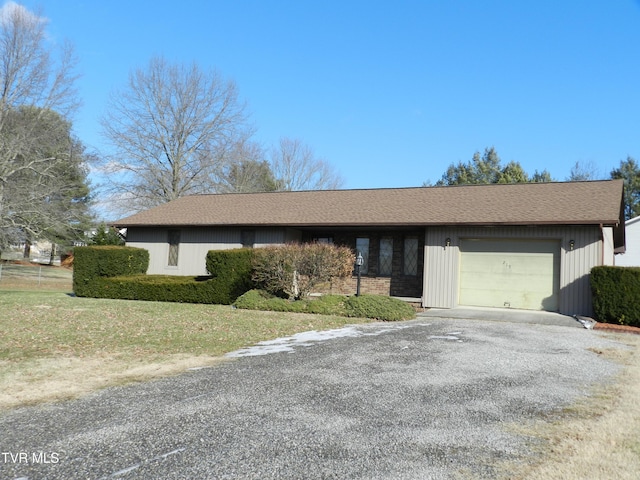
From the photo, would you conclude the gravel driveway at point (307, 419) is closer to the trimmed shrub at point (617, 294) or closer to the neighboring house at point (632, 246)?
the trimmed shrub at point (617, 294)

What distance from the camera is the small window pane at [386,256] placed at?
18062mm

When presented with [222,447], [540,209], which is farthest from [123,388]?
[540,209]

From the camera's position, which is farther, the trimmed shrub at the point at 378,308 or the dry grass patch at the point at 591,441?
the trimmed shrub at the point at 378,308

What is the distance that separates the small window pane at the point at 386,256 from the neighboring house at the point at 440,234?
39 mm

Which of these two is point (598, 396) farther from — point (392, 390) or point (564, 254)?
point (564, 254)

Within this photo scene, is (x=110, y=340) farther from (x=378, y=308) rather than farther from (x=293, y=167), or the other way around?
(x=293, y=167)

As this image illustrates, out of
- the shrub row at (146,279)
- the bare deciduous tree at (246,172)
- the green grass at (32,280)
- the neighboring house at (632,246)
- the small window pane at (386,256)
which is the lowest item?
the green grass at (32,280)

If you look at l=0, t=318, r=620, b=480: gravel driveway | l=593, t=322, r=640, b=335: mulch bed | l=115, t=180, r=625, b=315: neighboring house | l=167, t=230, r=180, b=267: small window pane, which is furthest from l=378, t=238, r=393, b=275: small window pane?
l=0, t=318, r=620, b=480: gravel driveway

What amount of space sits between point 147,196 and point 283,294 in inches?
935

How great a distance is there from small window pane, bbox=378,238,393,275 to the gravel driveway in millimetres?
10194

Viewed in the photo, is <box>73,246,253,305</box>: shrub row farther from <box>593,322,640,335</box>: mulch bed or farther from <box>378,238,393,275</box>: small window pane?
<box>593,322,640,335</box>: mulch bed

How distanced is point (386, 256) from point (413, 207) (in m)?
2.13

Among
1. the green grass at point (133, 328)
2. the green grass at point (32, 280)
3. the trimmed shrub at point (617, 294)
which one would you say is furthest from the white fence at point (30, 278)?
the trimmed shrub at point (617, 294)

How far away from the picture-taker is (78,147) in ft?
95.0
